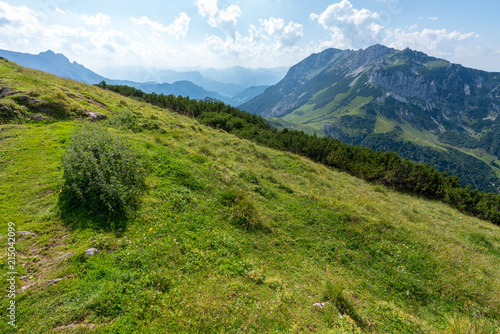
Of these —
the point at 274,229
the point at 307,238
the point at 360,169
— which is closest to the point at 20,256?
the point at 274,229

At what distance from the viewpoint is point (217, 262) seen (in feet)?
24.7

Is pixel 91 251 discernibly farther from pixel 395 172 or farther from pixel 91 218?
pixel 395 172

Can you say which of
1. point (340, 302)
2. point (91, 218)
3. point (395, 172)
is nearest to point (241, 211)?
point (340, 302)

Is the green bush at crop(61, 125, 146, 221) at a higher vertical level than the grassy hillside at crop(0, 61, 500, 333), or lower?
higher

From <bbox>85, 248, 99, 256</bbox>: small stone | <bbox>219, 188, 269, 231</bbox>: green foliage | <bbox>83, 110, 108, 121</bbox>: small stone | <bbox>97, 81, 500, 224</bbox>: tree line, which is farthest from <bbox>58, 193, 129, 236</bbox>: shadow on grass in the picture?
<bbox>97, 81, 500, 224</bbox>: tree line

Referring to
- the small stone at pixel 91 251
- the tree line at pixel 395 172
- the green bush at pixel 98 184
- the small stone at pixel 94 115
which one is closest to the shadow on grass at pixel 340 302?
the small stone at pixel 91 251

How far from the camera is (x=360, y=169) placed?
37.7 metres

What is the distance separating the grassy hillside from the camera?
528 cm

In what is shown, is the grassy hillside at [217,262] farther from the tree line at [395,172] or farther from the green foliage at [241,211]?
the tree line at [395,172]

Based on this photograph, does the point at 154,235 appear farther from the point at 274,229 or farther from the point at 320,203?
the point at 320,203

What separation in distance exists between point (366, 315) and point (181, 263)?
22.7ft

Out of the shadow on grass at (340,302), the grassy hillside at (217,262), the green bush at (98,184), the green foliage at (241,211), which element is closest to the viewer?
the grassy hillside at (217,262)

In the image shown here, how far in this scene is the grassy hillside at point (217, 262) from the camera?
5.28m

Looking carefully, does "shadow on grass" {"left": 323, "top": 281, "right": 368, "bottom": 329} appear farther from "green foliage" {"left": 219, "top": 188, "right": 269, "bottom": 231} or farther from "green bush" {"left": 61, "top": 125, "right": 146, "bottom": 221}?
"green bush" {"left": 61, "top": 125, "right": 146, "bottom": 221}
